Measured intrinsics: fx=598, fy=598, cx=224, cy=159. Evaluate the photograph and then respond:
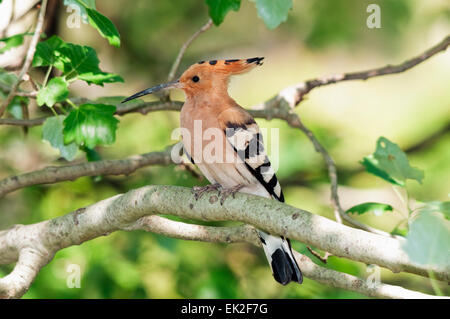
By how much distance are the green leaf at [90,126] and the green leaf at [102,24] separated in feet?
0.99

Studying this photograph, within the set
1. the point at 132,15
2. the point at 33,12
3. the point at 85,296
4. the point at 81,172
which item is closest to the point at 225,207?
the point at 81,172

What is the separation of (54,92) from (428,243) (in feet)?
4.98

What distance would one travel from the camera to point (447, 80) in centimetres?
558

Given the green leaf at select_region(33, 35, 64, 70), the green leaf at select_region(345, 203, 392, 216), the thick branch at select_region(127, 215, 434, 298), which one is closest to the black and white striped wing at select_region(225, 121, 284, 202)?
the thick branch at select_region(127, 215, 434, 298)

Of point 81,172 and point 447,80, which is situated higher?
point 447,80

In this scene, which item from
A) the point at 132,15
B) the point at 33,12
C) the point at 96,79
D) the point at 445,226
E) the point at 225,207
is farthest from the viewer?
the point at 132,15

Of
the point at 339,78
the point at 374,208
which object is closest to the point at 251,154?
the point at 374,208

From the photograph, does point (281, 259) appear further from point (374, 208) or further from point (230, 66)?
point (230, 66)

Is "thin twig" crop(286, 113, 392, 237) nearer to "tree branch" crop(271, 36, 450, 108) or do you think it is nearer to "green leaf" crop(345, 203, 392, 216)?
"green leaf" crop(345, 203, 392, 216)

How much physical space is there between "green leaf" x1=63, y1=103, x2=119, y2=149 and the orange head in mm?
393

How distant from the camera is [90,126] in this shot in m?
2.38

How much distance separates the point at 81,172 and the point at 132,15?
7.26 ft

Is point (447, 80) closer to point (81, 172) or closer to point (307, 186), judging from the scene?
point (307, 186)

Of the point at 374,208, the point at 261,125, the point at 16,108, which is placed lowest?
the point at 374,208
